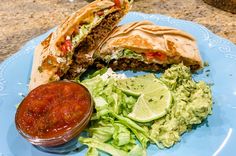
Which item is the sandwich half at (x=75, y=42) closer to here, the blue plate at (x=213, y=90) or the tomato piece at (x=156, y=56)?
the blue plate at (x=213, y=90)

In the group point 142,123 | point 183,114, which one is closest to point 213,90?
point 183,114

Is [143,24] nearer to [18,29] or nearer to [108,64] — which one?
[108,64]

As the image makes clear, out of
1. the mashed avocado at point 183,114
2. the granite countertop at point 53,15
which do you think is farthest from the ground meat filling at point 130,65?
the granite countertop at point 53,15

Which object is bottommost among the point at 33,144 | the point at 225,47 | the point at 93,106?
the point at 33,144

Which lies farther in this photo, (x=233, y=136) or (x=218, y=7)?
(x=218, y=7)

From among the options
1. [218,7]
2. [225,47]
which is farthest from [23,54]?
[218,7]

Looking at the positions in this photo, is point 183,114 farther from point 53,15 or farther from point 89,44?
point 53,15

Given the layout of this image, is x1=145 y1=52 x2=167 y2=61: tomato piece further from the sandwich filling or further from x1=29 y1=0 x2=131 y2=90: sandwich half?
x1=29 y1=0 x2=131 y2=90: sandwich half

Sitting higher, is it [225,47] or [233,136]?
[225,47]
